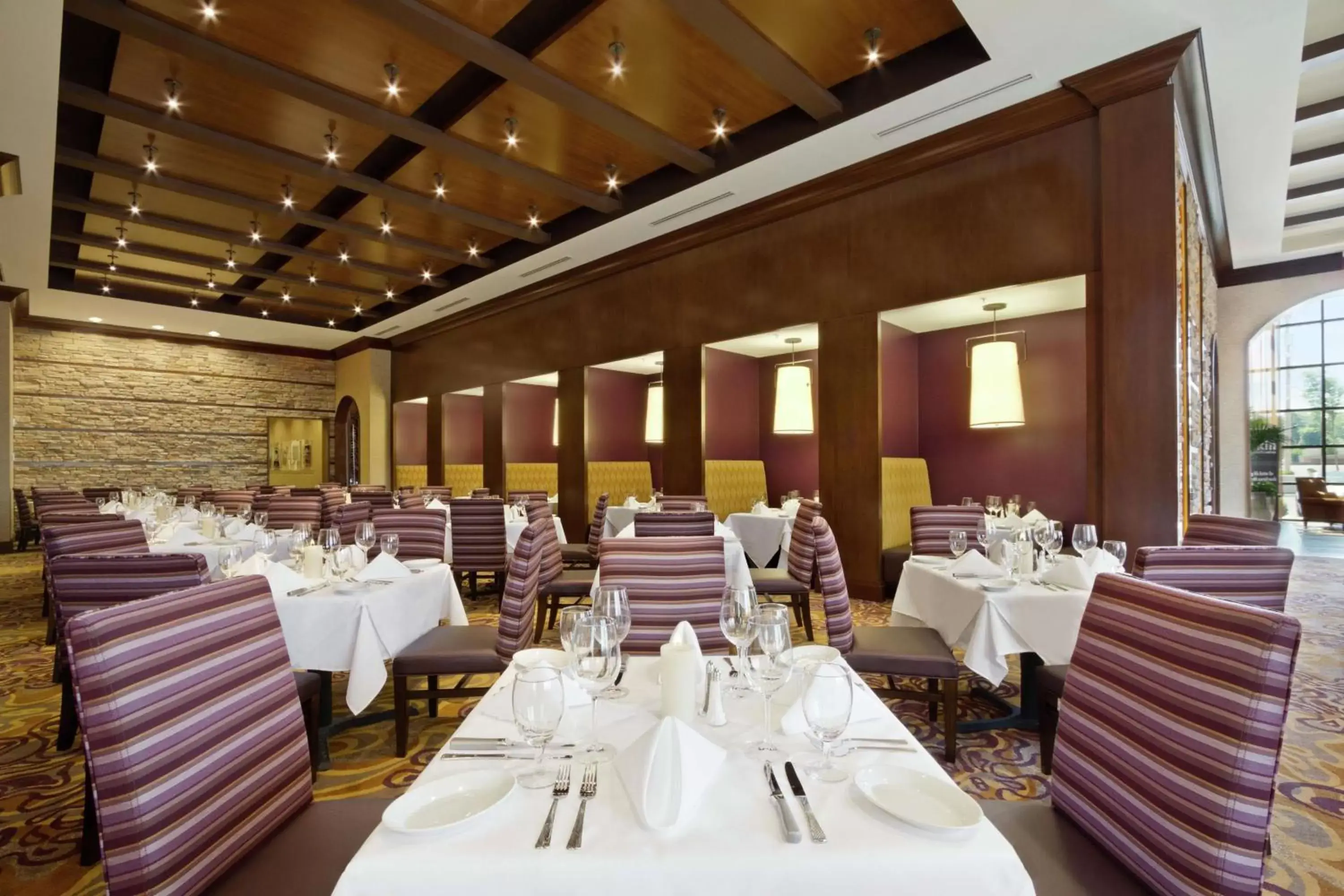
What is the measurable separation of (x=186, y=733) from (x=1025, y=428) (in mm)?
7203

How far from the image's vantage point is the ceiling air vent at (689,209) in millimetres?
6324

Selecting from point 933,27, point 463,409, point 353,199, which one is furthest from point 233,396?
point 933,27

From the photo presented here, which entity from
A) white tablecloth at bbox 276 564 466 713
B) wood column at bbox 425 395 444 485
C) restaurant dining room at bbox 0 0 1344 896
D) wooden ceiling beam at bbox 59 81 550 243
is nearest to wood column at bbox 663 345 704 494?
restaurant dining room at bbox 0 0 1344 896

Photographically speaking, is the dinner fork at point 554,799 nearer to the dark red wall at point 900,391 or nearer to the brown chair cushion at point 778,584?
the brown chair cushion at point 778,584

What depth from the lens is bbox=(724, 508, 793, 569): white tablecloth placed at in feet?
21.0

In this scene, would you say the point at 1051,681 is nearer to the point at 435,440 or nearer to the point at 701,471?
the point at 701,471

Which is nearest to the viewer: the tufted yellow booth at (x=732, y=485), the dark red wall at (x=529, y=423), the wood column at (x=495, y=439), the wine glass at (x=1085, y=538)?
the wine glass at (x=1085, y=538)

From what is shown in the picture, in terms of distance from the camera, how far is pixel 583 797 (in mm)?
1023

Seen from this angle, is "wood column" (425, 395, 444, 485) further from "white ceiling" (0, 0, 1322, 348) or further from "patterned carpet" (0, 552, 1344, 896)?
"patterned carpet" (0, 552, 1344, 896)

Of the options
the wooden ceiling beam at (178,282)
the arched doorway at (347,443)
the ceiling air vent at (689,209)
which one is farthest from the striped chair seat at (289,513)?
the arched doorway at (347,443)

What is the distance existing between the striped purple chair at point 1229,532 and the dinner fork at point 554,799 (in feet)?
9.49

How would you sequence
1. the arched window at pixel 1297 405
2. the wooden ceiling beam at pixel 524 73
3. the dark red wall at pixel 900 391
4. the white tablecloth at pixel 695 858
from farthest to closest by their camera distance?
the arched window at pixel 1297 405 → the dark red wall at pixel 900 391 → the wooden ceiling beam at pixel 524 73 → the white tablecloth at pixel 695 858

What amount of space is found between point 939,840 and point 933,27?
484cm

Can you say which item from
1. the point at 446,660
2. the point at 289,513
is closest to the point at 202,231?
the point at 289,513
